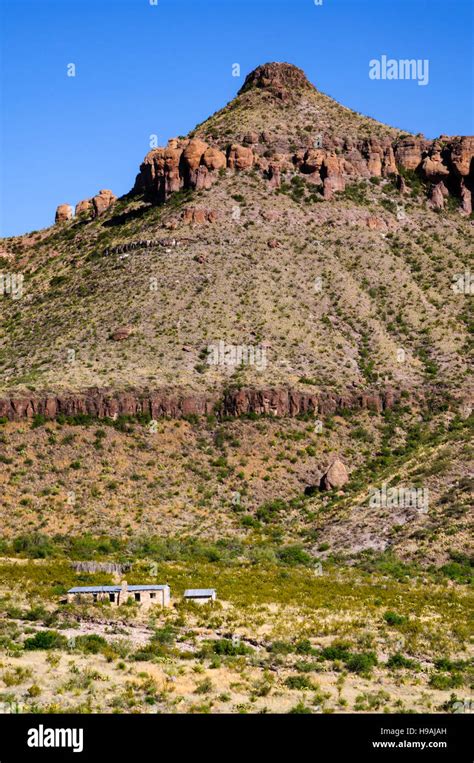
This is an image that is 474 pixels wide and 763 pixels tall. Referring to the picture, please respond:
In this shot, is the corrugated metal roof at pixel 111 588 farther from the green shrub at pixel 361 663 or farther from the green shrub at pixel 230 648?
the green shrub at pixel 361 663

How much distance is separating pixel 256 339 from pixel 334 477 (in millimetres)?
16446

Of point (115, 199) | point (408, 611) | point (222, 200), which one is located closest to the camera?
point (408, 611)

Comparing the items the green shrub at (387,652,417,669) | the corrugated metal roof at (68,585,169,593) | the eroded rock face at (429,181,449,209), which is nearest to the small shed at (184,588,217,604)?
the corrugated metal roof at (68,585,169,593)

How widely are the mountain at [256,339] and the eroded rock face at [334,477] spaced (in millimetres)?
345

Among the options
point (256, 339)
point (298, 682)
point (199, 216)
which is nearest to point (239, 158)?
point (199, 216)

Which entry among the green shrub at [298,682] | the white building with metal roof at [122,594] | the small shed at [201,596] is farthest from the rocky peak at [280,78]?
the green shrub at [298,682]

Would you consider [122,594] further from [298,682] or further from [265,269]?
[265,269]

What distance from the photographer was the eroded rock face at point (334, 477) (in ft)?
223

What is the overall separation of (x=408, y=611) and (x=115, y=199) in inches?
3101

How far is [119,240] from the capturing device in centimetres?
9975

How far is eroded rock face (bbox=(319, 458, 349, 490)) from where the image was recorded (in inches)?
2680

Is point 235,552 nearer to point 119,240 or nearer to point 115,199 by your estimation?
point 119,240

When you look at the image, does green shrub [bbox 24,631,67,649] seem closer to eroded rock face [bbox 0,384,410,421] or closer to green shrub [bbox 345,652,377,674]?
green shrub [bbox 345,652,377,674]
